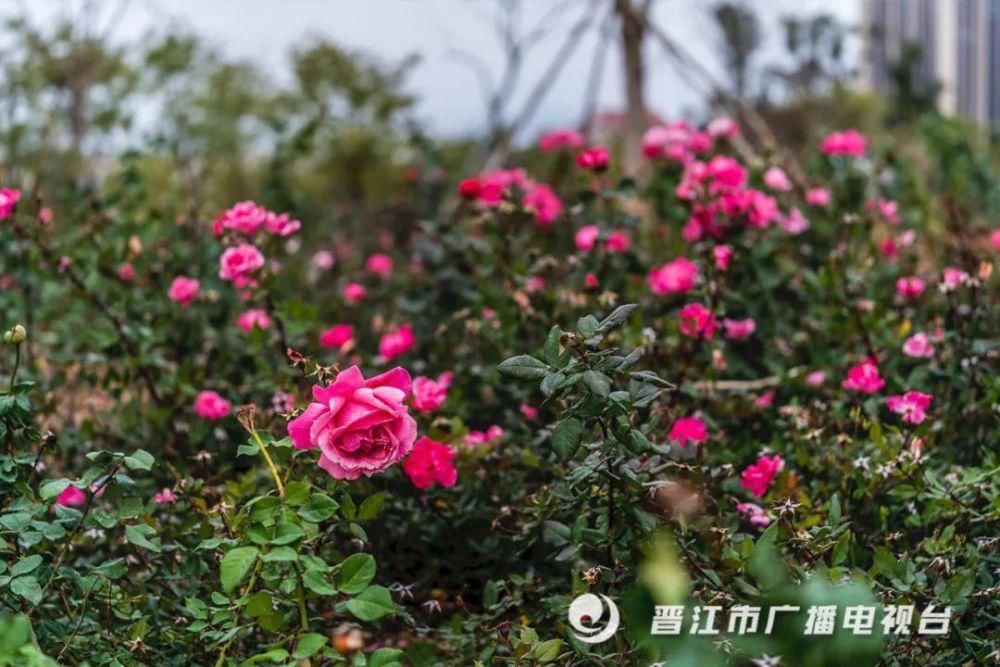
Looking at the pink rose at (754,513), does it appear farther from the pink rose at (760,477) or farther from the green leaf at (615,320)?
the green leaf at (615,320)

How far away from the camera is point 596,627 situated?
138cm

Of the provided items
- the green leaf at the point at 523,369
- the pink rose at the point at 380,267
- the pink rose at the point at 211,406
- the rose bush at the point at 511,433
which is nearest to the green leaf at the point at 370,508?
the rose bush at the point at 511,433

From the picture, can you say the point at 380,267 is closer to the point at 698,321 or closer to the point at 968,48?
the point at 698,321

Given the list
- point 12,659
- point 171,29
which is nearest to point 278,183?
point 12,659

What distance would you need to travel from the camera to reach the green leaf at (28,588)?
1312mm

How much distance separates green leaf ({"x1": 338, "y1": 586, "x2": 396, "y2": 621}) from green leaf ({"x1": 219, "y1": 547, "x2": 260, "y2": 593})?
115mm

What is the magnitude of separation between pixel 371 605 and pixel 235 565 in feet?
0.50

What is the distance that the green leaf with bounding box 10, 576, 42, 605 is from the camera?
1312 millimetres

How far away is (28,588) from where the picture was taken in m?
1.32

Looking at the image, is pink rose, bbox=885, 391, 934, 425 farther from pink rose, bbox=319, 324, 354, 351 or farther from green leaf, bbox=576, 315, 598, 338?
pink rose, bbox=319, 324, 354, 351

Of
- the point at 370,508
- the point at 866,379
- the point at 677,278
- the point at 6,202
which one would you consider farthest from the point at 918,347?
the point at 6,202

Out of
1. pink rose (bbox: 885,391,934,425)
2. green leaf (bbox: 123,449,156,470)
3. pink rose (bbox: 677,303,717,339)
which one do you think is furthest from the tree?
green leaf (bbox: 123,449,156,470)

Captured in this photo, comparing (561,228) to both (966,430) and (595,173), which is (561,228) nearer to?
(595,173)

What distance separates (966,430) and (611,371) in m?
1.03
